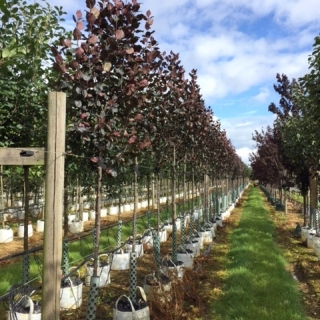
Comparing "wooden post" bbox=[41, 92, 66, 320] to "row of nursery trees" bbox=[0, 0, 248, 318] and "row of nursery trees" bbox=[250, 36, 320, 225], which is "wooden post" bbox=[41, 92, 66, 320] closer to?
"row of nursery trees" bbox=[0, 0, 248, 318]

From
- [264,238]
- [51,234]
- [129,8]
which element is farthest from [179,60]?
[264,238]

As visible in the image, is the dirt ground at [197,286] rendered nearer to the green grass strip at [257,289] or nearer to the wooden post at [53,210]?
the green grass strip at [257,289]

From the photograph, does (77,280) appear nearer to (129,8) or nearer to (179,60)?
(129,8)

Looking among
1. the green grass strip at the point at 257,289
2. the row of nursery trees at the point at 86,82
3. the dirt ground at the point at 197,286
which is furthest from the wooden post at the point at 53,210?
the green grass strip at the point at 257,289

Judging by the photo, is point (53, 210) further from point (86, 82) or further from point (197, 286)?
point (197, 286)

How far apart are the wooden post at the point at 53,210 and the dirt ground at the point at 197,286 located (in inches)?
103

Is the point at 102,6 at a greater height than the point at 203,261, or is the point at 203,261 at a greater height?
the point at 102,6

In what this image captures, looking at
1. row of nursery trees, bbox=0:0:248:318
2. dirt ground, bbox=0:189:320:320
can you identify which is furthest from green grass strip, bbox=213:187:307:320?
row of nursery trees, bbox=0:0:248:318

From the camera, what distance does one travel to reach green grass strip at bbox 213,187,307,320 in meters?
5.57

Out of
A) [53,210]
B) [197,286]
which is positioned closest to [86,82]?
[53,210]

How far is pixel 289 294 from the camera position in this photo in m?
6.47

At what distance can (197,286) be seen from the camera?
7.09m

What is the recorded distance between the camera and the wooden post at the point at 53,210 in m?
2.94

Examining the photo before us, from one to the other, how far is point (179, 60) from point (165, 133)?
1553 millimetres
